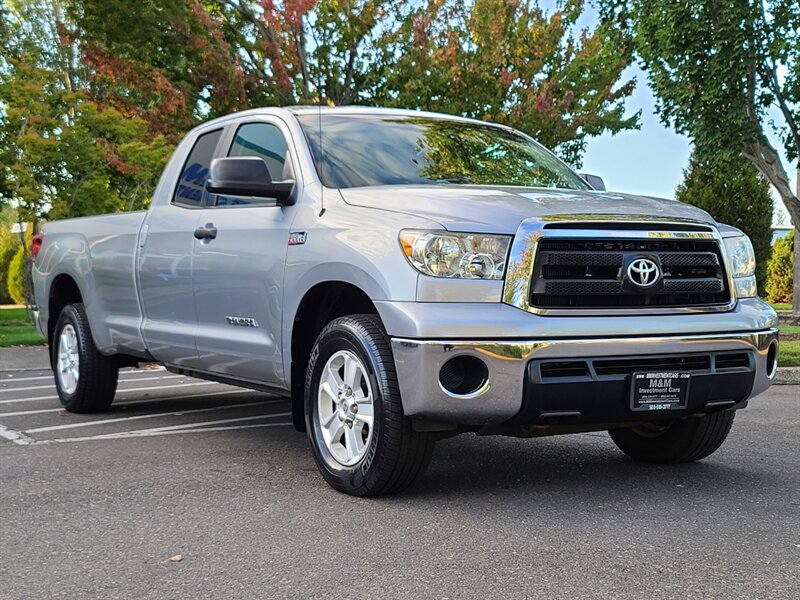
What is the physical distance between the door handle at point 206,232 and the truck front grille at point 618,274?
2.29 m

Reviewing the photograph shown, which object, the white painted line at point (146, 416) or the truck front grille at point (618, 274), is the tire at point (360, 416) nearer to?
the truck front grille at point (618, 274)

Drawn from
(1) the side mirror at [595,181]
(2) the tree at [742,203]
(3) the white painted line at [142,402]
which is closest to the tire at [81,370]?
(3) the white painted line at [142,402]

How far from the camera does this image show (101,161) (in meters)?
19.0

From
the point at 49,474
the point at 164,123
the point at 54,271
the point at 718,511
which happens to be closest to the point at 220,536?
the point at 49,474

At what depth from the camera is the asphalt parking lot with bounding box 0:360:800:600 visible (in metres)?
3.50

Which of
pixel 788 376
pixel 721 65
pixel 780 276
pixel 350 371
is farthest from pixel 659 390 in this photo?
pixel 780 276

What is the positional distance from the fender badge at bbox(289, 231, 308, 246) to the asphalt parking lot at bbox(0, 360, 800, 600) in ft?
4.06

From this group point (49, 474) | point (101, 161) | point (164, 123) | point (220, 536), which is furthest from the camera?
point (101, 161)

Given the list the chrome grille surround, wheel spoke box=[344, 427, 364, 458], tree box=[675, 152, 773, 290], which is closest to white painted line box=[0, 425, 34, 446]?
wheel spoke box=[344, 427, 364, 458]

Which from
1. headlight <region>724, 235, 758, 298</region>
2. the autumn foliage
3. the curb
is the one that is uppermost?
the autumn foliage

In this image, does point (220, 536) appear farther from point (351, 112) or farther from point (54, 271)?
point (54, 271)

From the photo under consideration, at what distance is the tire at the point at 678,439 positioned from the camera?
534 cm

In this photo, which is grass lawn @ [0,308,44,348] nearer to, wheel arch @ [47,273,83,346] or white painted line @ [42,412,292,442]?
wheel arch @ [47,273,83,346]

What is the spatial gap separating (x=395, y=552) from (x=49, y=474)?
2.49 metres
